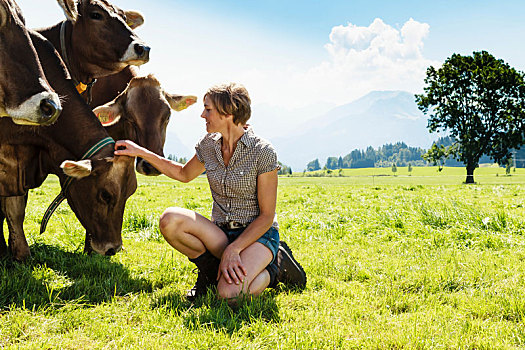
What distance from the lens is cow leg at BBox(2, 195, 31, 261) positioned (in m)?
5.03

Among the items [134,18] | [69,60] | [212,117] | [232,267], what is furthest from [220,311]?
[134,18]

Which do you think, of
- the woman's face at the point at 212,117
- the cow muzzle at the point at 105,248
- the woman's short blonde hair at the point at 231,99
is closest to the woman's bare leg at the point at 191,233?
the woman's face at the point at 212,117

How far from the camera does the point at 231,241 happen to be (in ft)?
13.5

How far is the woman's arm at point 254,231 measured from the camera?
3.69 m

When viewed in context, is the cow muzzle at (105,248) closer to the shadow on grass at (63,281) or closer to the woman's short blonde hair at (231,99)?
the shadow on grass at (63,281)

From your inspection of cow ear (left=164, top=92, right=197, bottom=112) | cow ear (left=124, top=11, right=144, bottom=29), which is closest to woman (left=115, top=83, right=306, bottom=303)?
cow ear (left=164, top=92, right=197, bottom=112)

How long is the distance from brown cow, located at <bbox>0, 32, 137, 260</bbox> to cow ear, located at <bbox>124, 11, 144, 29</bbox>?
6.37ft

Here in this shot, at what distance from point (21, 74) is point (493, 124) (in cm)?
4087

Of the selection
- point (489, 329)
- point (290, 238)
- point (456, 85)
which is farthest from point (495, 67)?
point (489, 329)

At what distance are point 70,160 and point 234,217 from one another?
6.42ft

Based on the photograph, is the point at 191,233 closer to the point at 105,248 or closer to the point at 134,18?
the point at 105,248

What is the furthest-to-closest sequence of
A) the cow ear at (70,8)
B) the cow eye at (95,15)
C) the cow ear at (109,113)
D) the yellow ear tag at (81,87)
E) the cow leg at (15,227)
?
the yellow ear tag at (81,87)
the cow ear at (109,113)
the cow eye at (95,15)
the cow ear at (70,8)
the cow leg at (15,227)

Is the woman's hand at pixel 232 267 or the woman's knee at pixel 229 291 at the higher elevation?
the woman's hand at pixel 232 267

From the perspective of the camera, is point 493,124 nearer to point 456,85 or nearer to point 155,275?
point 456,85
